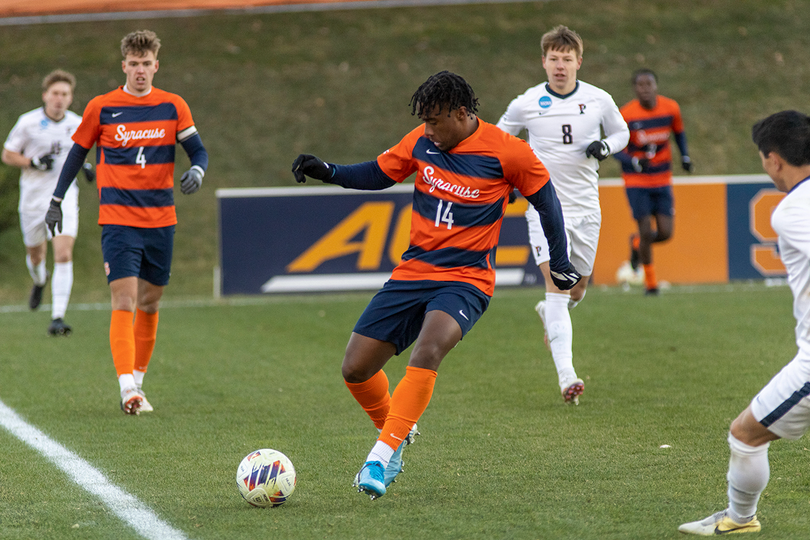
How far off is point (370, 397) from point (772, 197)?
35.8ft

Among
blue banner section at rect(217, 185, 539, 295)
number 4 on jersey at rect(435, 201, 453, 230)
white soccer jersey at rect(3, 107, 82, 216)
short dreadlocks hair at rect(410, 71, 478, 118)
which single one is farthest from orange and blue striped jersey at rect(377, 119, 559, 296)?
blue banner section at rect(217, 185, 539, 295)

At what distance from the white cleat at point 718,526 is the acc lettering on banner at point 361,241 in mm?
10266

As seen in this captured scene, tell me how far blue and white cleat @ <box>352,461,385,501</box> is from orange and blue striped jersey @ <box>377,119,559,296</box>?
95 cm

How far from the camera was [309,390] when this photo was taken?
7414mm

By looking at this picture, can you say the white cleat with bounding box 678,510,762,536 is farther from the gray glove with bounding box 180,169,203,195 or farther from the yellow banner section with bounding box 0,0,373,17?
the yellow banner section with bounding box 0,0,373,17

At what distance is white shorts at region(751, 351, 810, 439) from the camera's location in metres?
3.47

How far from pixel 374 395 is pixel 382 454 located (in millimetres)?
631

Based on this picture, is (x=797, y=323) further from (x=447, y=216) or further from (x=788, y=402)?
(x=447, y=216)

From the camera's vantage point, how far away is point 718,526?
3787mm

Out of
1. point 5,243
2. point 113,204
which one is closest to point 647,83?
point 113,204

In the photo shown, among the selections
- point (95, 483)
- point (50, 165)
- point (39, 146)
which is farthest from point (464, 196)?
point (39, 146)

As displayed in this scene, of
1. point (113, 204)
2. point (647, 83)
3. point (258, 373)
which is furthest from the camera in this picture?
point (647, 83)

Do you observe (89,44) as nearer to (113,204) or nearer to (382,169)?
(113,204)

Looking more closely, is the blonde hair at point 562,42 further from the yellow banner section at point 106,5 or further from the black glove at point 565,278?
the yellow banner section at point 106,5
